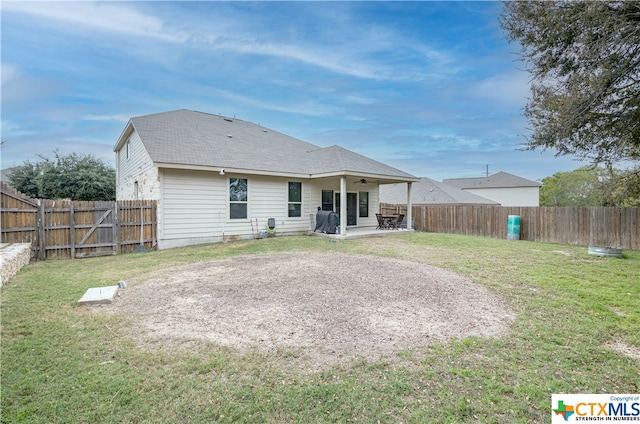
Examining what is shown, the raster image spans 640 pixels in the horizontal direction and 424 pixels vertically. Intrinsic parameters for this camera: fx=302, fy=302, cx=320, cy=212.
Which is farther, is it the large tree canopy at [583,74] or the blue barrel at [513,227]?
the blue barrel at [513,227]

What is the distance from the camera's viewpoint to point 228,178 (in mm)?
11883

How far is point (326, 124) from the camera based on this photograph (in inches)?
861

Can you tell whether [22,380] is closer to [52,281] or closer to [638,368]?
[52,281]

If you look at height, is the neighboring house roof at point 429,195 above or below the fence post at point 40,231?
above

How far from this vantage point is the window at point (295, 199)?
1376 cm

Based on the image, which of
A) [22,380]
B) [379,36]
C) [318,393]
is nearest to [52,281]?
[22,380]

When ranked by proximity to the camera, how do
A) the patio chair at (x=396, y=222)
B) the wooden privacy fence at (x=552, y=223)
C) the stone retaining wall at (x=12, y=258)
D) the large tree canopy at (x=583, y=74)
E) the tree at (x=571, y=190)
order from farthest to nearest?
the tree at (x=571, y=190) < the patio chair at (x=396, y=222) < the wooden privacy fence at (x=552, y=223) < the large tree canopy at (x=583, y=74) < the stone retaining wall at (x=12, y=258)

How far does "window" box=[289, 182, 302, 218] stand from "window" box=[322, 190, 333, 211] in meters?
1.45

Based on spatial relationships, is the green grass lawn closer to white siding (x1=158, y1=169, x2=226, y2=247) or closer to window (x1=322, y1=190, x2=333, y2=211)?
white siding (x1=158, y1=169, x2=226, y2=247)

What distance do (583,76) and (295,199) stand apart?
1034cm

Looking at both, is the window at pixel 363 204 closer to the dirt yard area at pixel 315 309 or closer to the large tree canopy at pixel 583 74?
the large tree canopy at pixel 583 74

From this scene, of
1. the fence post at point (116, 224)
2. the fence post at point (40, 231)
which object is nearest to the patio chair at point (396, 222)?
the fence post at point (116, 224)

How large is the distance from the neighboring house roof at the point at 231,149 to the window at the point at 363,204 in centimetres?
185

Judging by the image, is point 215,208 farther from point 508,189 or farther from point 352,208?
point 508,189
